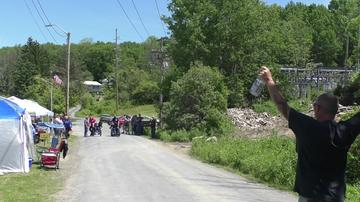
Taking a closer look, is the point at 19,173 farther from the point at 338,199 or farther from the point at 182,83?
the point at 182,83

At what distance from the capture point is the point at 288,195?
635 inches

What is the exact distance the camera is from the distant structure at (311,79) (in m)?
64.0

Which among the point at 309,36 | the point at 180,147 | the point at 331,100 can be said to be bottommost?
the point at 180,147

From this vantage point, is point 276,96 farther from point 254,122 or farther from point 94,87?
point 94,87

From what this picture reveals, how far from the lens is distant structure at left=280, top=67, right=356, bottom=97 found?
210 feet

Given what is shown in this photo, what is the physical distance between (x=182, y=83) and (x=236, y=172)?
2265 cm

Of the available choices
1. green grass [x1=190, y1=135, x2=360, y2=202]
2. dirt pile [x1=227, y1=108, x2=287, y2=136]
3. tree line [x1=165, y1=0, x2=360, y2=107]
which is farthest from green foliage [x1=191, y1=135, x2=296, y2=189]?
tree line [x1=165, y1=0, x2=360, y2=107]

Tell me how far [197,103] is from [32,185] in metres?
27.9

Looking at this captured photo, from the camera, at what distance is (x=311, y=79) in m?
65.2

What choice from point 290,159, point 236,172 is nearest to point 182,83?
point 236,172

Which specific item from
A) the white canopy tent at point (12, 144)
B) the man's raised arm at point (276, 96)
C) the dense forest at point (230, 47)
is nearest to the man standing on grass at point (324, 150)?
the man's raised arm at point (276, 96)

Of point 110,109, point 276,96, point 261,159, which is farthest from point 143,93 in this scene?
point 276,96

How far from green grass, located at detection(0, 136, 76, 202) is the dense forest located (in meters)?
10.9

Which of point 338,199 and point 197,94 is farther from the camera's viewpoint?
point 197,94
